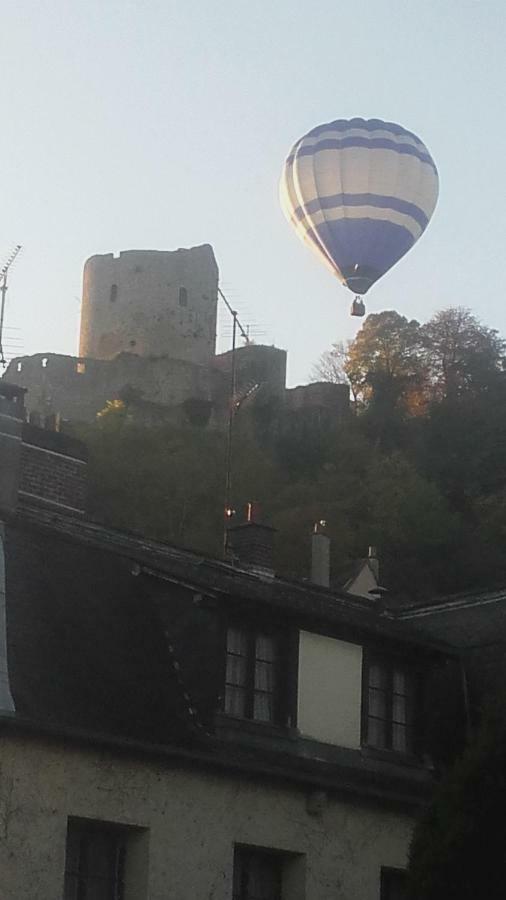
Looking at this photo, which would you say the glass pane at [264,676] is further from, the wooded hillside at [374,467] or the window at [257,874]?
the wooded hillside at [374,467]

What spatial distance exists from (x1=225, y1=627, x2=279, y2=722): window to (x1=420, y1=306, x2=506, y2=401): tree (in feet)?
172

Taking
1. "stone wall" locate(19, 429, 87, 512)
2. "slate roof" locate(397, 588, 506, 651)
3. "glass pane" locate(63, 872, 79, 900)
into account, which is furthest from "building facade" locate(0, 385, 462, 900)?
"stone wall" locate(19, 429, 87, 512)

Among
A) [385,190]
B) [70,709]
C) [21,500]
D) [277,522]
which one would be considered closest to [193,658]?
[70,709]

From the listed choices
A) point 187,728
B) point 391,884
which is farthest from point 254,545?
point 187,728

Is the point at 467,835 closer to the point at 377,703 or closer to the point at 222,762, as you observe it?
the point at 222,762

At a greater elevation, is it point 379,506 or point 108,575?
point 379,506

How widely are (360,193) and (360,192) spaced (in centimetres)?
4

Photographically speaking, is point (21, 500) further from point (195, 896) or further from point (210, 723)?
point (195, 896)

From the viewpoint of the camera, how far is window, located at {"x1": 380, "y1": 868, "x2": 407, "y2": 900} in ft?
61.5

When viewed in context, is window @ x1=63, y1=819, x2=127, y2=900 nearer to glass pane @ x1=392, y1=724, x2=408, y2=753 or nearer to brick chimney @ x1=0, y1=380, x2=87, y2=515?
glass pane @ x1=392, y1=724, x2=408, y2=753

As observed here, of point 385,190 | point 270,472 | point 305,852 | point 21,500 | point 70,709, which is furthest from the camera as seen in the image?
point 270,472

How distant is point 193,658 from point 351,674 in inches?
85.5

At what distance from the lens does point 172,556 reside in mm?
21812

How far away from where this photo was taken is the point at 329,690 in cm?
1931
